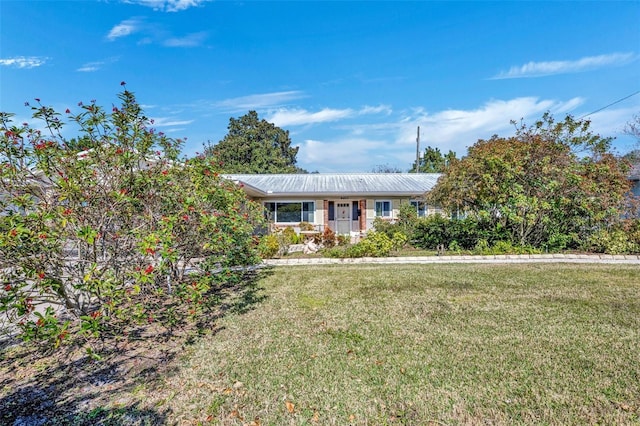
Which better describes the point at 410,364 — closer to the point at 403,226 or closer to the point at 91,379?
the point at 91,379

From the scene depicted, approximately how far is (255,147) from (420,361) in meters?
33.3

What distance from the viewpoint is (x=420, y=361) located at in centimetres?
371

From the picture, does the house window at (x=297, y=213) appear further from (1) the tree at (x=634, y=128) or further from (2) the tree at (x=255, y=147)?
(1) the tree at (x=634, y=128)

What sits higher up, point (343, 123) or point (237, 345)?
point (343, 123)

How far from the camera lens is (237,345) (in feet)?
13.9

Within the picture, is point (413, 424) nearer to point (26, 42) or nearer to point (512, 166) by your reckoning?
point (512, 166)

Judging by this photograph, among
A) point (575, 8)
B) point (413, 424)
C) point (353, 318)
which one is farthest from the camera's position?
point (575, 8)

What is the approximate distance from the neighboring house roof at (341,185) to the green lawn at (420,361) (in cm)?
1027

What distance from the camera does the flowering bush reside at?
122 inches

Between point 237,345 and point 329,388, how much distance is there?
1577 mm

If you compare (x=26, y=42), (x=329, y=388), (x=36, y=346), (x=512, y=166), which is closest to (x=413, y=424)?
(x=329, y=388)

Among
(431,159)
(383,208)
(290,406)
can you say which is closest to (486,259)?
(383,208)

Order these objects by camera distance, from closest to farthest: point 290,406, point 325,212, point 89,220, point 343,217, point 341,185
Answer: point 290,406 < point 89,220 < point 325,212 < point 343,217 < point 341,185

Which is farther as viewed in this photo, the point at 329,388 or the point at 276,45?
the point at 276,45
